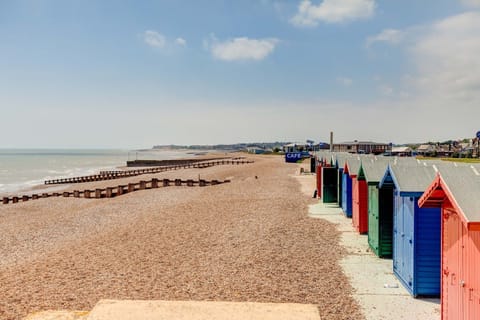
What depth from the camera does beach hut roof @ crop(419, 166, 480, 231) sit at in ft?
16.5

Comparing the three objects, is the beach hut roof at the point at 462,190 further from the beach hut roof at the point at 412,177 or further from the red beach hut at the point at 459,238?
the beach hut roof at the point at 412,177

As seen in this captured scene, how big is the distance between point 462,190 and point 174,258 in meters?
8.59

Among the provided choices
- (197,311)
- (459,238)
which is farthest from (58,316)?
(459,238)

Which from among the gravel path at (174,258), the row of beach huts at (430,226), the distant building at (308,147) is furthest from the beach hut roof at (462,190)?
the distant building at (308,147)

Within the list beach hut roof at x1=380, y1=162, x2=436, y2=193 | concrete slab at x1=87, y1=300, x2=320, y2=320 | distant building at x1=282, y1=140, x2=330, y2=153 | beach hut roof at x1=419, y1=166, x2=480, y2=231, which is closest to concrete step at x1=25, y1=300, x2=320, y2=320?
concrete slab at x1=87, y1=300, x2=320, y2=320

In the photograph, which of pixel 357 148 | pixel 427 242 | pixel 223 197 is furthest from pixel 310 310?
pixel 357 148

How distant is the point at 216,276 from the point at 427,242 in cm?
502

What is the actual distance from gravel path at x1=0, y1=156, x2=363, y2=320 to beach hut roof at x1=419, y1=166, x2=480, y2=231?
3.24 m

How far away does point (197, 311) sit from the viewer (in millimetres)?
6242

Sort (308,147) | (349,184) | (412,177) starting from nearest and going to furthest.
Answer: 1. (412,177)
2. (349,184)
3. (308,147)

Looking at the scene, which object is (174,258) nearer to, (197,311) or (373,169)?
(197,311)

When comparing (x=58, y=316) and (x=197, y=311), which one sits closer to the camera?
(x=197, y=311)

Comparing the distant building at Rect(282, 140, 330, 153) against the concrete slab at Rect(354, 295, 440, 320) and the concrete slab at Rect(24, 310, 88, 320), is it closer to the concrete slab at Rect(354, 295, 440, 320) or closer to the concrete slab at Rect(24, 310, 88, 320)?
the concrete slab at Rect(354, 295, 440, 320)

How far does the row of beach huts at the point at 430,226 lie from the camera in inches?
221
